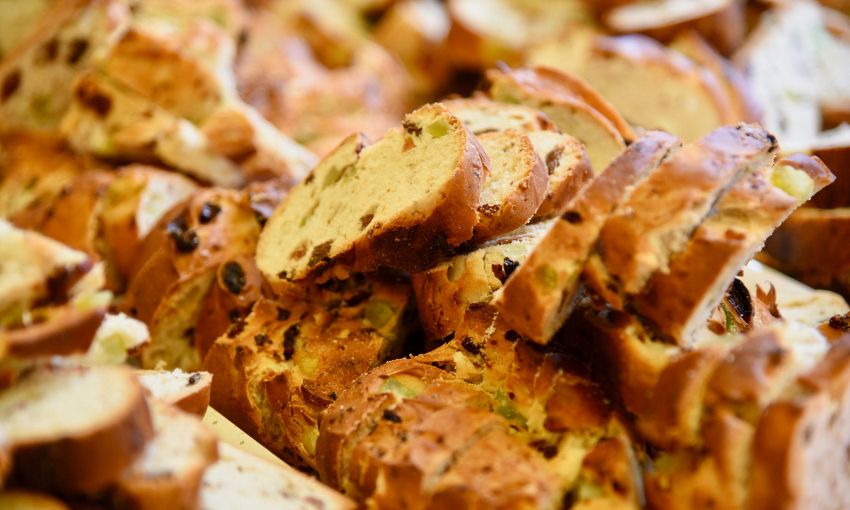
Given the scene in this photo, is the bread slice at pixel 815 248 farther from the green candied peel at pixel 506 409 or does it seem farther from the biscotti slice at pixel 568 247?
the green candied peel at pixel 506 409

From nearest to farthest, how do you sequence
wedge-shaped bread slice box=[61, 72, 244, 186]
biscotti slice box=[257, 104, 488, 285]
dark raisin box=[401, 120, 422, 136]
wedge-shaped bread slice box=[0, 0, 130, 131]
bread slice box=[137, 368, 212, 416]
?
bread slice box=[137, 368, 212, 416] → biscotti slice box=[257, 104, 488, 285] → dark raisin box=[401, 120, 422, 136] → wedge-shaped bread slice box=[61, 72, 244, 186] → wedge-shaped bread slice box=[0, 0, 130, 131]

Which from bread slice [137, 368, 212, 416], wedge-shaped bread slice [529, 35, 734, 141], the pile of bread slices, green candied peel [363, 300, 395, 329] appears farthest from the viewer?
wedge-shaped bread slice [529, 35, 734, 141]

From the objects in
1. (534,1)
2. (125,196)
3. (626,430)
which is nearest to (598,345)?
(626,430)

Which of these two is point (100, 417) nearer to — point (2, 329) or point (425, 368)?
point (2, 329)

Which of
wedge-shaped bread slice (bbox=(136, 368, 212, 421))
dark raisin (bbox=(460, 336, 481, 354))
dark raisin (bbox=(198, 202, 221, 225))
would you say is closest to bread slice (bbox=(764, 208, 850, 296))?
dark raisin (bbox=(460, 336, 481, 354))

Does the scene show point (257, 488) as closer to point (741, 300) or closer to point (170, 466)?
point (170, 466)

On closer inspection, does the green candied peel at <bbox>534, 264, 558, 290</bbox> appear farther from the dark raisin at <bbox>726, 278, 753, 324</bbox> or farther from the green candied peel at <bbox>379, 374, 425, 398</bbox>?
the dark raisin at <bbox>726, 278, 753, 324</bbox>
